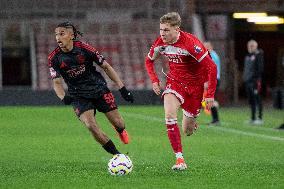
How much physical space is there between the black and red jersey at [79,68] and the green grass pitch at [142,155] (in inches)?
40.7

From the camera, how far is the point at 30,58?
3734cm

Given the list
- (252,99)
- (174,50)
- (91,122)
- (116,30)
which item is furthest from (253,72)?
(116,30)

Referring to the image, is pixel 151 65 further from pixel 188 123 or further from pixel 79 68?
pixel 79 68

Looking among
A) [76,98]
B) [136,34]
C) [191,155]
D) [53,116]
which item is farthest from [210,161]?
[136,34]

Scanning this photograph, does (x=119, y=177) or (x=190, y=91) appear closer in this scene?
(x=119, y=177)

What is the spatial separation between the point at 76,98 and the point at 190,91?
5.31 ft

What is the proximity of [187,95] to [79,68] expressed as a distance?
1.59 metres

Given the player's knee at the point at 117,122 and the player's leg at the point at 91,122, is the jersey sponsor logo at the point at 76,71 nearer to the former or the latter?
the player's leg at the point at 91,122

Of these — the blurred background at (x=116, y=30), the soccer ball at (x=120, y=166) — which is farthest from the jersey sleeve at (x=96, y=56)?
the blurred background at (x=116, y=30)

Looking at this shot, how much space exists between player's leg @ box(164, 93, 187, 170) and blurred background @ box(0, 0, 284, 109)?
22.6 meters

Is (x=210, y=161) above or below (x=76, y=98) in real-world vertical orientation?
below

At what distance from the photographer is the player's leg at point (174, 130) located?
40.3 feet

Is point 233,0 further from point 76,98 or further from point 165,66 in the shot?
point 76,98

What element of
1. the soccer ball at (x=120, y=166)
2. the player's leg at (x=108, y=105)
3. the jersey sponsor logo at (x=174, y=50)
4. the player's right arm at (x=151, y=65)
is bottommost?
the soccer ball at (x=120, y=166)
